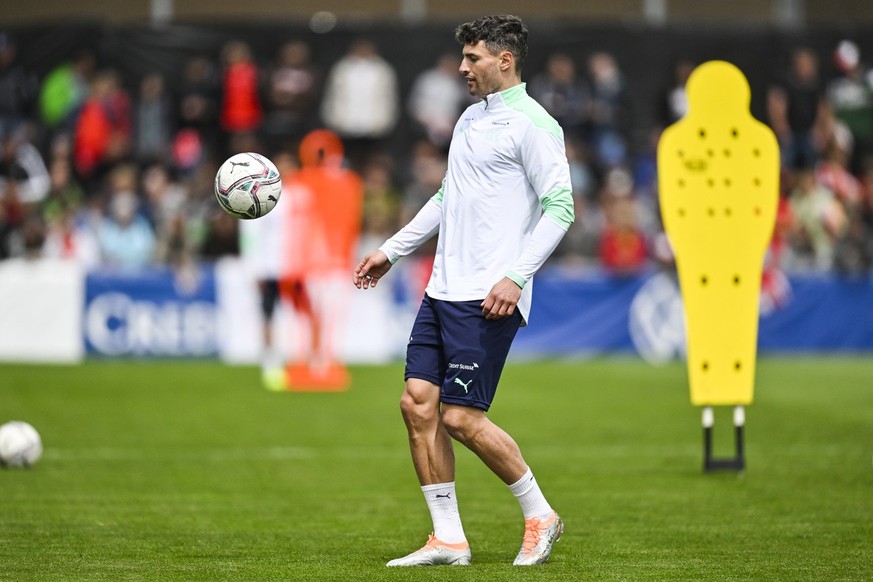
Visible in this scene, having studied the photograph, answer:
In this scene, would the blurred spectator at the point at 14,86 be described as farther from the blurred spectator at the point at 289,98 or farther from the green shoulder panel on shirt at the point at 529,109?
the green shoulder panel on shirt at the point at 529,109

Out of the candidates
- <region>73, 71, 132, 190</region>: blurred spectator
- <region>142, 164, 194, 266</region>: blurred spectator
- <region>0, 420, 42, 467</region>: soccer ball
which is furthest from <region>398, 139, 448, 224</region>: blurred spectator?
<region>0, 420, 42, 467</region>: soccer ball

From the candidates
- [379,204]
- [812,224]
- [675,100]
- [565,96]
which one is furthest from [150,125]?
[812,224]

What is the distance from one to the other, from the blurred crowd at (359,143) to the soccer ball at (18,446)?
971cm

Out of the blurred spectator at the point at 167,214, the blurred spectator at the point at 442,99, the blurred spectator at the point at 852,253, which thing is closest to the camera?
the blurred spectator at the point at 167,214

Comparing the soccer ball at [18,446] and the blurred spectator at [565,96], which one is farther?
the blurred spectator at [565,96]

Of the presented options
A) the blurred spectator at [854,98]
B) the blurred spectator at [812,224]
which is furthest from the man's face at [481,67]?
the blurred spectator at [854,98]

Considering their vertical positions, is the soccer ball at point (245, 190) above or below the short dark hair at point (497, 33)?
below

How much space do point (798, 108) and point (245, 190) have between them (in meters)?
17.2

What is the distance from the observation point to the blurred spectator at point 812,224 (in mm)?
20766

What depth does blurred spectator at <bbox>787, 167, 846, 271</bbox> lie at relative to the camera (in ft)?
68.1

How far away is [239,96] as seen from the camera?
21.7 metres

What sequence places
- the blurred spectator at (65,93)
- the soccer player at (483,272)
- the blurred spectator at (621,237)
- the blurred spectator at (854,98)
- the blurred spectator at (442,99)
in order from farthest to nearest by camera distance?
the blurred spectator at (854,98) < the blurred spectator at (442,99) < the blurred spectator at (65,93) < the blurred spectator at (621,237) < the soccer player at (483,272)

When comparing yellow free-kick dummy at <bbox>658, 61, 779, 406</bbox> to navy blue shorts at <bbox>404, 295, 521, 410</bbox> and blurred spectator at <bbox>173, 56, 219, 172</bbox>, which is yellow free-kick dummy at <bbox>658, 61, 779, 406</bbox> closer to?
navy blue shorts at <bbox>404, 295, 521, 410</bbox>

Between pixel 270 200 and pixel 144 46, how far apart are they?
15.9m
